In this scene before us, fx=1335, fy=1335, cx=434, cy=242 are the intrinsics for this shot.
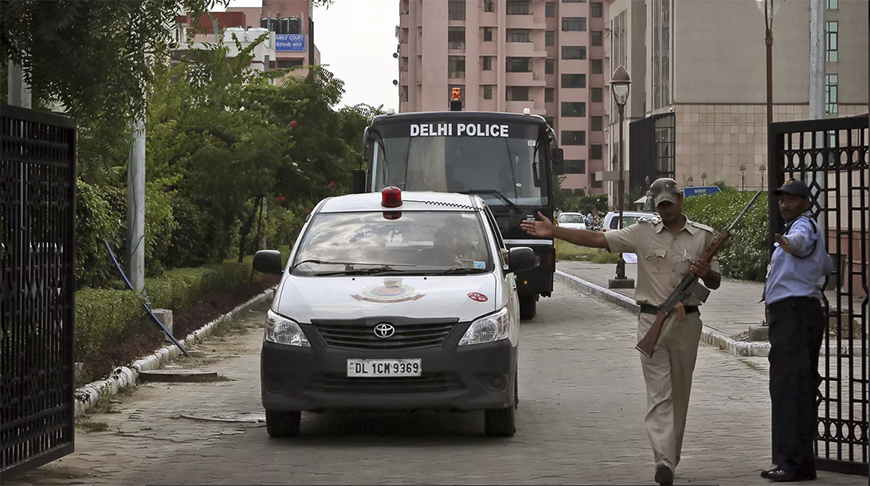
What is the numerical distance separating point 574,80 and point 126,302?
12125 cm

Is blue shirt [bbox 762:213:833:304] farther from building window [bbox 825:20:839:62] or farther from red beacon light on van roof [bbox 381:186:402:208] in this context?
building window [bbox 825:20:839:62]

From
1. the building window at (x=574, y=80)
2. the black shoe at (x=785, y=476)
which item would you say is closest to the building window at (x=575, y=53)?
the building window at (x=574, y=80)

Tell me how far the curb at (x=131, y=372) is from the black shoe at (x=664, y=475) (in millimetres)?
5455

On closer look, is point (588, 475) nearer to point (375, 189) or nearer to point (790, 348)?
point (790, 348)

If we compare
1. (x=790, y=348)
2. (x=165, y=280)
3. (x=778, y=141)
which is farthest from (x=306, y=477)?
(x=165, y=280)

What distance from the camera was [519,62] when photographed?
130375 mm

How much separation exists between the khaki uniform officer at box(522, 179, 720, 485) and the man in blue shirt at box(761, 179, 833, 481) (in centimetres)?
45

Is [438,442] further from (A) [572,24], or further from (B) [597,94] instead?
(A) [572,24]

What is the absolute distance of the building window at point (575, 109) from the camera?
134 metres

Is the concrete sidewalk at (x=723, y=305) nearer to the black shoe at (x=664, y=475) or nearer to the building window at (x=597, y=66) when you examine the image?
the black shoe at (x=664, y=475)

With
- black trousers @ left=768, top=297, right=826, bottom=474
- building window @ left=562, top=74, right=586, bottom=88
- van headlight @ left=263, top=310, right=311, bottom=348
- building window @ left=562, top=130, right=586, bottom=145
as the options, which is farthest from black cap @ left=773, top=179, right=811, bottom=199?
building window @ left=562, top=74, right=586, bottom=88

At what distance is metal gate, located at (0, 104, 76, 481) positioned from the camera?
26.1 ft

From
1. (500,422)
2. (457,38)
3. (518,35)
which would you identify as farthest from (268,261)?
(518,35)

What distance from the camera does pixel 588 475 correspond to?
8281mm
